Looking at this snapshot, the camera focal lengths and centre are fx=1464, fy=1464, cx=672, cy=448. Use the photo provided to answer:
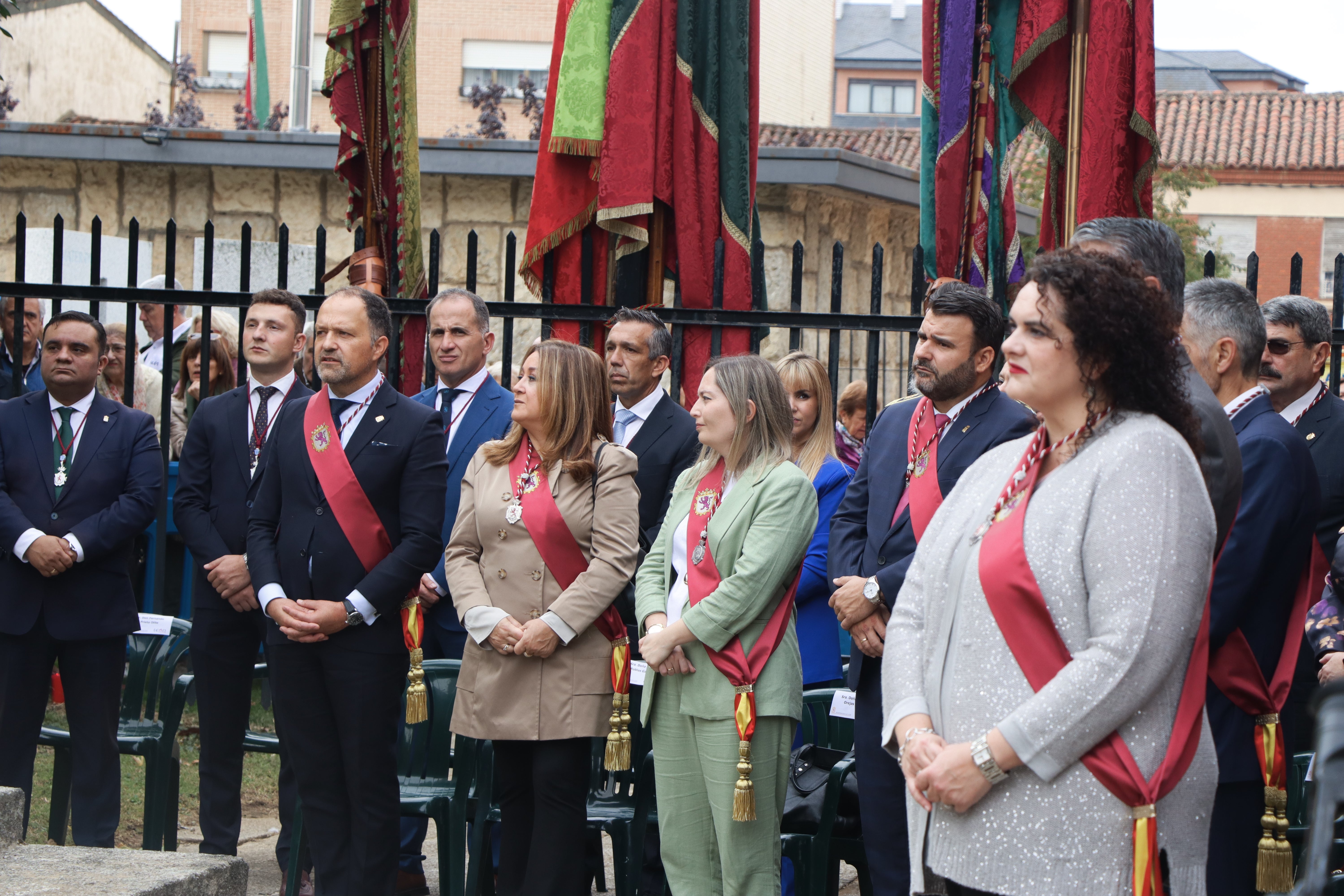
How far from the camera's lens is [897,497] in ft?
13.4

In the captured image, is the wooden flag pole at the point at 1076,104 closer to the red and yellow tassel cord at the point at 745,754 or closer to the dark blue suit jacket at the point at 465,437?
the dark blue suit jacket at the point at 465,437

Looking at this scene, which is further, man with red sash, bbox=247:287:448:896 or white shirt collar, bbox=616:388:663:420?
white shirt collar, bbox=616:388:663:420

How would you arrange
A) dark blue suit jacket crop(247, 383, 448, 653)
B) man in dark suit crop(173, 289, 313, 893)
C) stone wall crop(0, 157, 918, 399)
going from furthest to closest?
stone wall crop(0, 157, 918, 399), man in dark suit crop(173, 289, 313, 893), dark blue suit jacket crop(247, 383, 448, 653)

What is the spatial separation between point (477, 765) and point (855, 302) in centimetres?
827

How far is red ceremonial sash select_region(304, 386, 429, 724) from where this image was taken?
4.52 m

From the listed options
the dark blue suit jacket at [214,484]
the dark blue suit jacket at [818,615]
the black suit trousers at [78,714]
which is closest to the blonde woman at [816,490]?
the dark blue suit jacket at [818,615]

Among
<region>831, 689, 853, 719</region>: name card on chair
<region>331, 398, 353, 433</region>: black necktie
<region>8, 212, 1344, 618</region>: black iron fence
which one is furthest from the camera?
<region>8, 212, 1344, 618</region>: black iron fence

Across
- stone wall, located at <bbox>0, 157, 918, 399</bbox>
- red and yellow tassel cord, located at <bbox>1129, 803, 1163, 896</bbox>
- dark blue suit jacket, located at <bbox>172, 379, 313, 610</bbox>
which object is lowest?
red and yellow tassel cord, located at <bbox>1129, 803, 1163, 896</bbox>

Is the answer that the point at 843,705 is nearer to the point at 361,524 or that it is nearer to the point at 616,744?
the point at 616,744

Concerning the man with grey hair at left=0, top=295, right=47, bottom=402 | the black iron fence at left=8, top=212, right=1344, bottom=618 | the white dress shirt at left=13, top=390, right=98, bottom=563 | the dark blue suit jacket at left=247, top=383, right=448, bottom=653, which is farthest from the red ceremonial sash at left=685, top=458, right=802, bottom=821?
the man with grey hair at left=0, top=295, right=47, bottom=402

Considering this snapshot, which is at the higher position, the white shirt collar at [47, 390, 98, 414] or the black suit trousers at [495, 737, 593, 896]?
the white shirt collar at [47, 390, 98, 414]

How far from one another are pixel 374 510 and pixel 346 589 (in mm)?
259

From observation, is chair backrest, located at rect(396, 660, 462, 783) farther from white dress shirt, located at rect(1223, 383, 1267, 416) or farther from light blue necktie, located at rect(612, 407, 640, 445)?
white dress shirt, located at rect(1223, 383, 1267, 416)

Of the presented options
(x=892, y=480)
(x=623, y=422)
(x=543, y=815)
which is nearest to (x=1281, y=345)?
(x=892, y=480)
